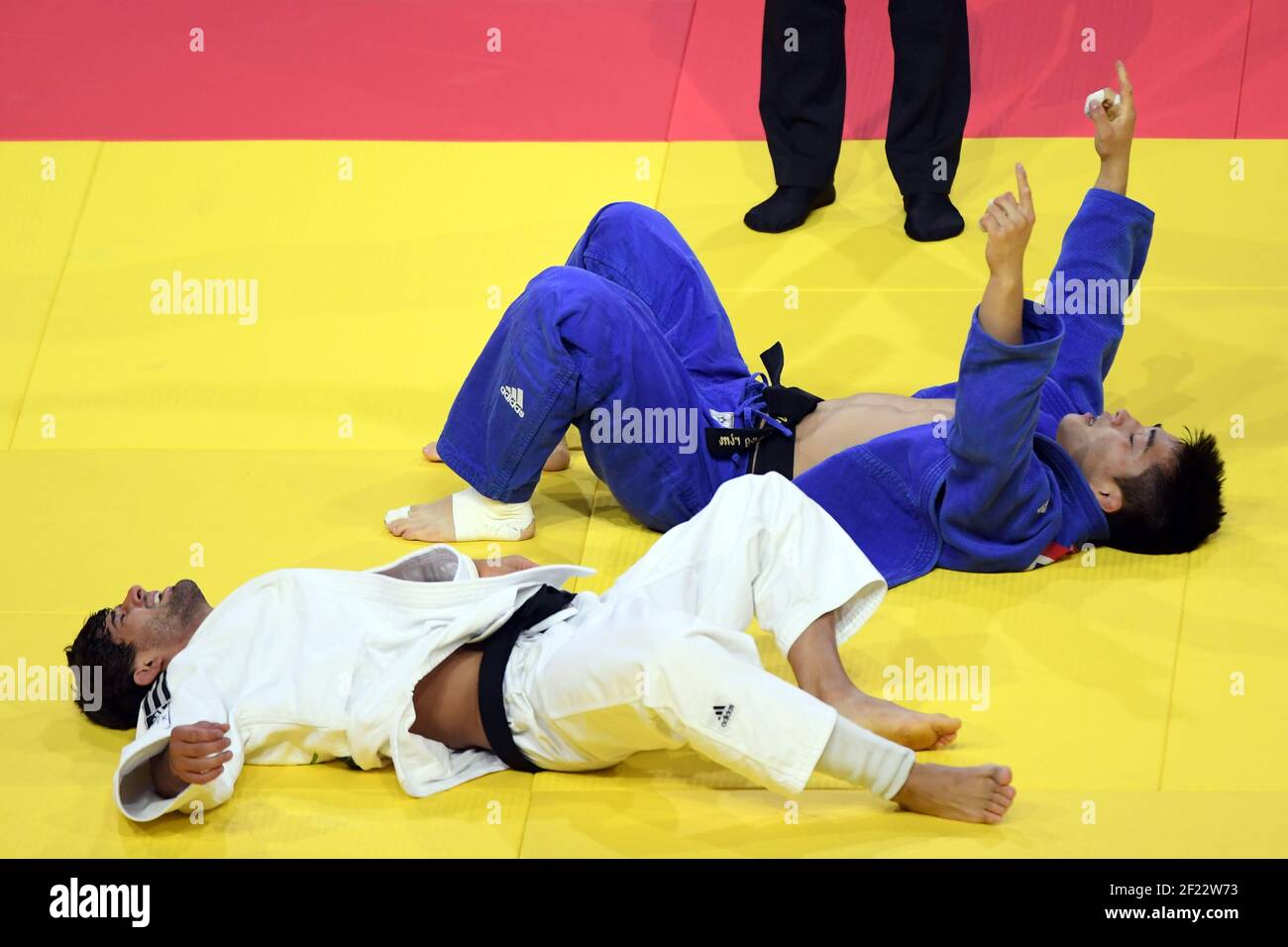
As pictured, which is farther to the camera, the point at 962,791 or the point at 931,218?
the point at 931,218

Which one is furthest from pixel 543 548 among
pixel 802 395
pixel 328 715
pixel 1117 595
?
pixel 1117 595

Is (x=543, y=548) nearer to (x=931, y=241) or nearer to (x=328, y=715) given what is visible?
(x=328, y=715)

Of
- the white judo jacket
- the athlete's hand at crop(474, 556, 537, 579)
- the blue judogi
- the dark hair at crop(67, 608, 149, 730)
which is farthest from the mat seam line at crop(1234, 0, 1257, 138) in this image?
the dark hair at crop(67, 608, 149, 730)

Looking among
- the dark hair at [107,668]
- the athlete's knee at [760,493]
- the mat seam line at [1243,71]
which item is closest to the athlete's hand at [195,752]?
the dark hair at [107,668]

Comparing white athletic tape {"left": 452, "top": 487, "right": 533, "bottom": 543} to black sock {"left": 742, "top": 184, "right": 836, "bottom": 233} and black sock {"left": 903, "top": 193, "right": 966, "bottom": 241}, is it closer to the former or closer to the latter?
black sock {"left": 742, "top": 184, "right": 836, "bottom": 233}

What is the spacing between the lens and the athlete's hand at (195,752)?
249cm

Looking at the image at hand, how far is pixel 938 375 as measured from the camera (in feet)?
12.6

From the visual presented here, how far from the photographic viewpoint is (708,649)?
94.0 inches

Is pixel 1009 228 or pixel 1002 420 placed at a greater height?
pixel 1009 228

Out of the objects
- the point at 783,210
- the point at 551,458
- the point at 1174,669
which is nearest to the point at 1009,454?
the point at 1174,669

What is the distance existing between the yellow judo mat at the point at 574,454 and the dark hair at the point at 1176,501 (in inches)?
2.4

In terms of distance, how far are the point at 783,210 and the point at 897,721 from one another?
205 centimetres

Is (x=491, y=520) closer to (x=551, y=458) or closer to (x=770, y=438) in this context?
(x=551, y=458)

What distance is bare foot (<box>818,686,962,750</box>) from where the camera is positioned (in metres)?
2.63
